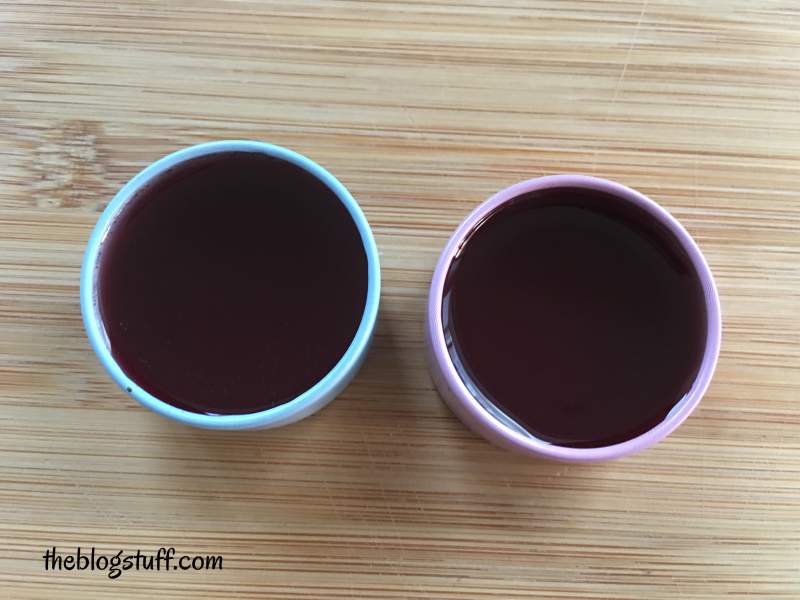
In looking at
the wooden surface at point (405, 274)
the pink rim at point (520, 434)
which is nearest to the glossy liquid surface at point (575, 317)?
the pink rim at point (520, 434)

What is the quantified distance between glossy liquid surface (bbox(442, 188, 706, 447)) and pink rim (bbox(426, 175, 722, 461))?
0.03 feet

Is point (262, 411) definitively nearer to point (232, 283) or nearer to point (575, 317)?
point (232, 283)

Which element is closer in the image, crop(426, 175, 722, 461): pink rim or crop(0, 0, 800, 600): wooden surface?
crop(426, 175, 722, 461): pink rim

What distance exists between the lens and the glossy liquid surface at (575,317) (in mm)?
735

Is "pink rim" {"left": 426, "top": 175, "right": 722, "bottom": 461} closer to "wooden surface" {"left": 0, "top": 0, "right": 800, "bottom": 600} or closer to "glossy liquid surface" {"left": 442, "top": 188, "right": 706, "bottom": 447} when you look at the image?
"glossy liquid surface" {"left": 442, "top": 188, "right": 706, "bottom": 447}

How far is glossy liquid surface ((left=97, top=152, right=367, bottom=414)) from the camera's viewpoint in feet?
2.39

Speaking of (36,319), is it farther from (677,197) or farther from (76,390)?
(677,197)

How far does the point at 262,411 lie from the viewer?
0.71 meters

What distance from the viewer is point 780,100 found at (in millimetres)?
916

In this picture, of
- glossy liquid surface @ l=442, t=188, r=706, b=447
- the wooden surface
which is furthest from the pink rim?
the wooden surface

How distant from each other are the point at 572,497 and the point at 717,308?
277mm

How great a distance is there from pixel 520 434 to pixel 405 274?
0.82 feet

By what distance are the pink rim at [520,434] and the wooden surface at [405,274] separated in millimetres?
130

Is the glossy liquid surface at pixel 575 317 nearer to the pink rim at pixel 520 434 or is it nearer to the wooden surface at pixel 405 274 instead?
the pink rim at pixel 520 434
